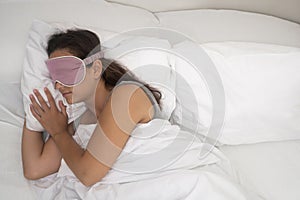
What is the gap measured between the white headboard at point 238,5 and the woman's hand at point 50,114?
50 centimetres

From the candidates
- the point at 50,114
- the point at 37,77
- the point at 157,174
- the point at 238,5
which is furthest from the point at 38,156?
the point at 238,5

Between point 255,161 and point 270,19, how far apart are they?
55 cm

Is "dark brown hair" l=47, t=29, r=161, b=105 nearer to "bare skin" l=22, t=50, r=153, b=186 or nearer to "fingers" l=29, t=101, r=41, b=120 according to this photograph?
"bare skin" l=22, t=50, r=153, b=186

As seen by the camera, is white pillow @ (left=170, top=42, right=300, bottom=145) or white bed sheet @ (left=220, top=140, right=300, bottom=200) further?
white pillow @ (left=170, top=42, right=300, bottom=145)

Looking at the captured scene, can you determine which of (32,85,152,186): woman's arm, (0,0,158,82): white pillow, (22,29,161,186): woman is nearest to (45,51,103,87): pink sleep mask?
(22,29,161,186): woman

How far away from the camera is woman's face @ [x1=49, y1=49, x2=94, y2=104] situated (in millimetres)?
1130

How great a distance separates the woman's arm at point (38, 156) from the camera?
1.14 m

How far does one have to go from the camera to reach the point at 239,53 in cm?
130

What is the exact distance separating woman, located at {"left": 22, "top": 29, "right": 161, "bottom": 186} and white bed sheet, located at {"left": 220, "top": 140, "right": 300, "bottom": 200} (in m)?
0.30

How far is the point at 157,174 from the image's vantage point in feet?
3.54

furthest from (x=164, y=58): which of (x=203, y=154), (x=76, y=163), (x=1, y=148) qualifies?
(x=1, y=148)

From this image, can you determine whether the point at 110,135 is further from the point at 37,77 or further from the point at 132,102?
the point at 37,77

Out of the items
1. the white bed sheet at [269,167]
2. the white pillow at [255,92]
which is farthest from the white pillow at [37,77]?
the white bed sheet at [269,167]

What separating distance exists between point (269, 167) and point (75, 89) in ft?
1.93
